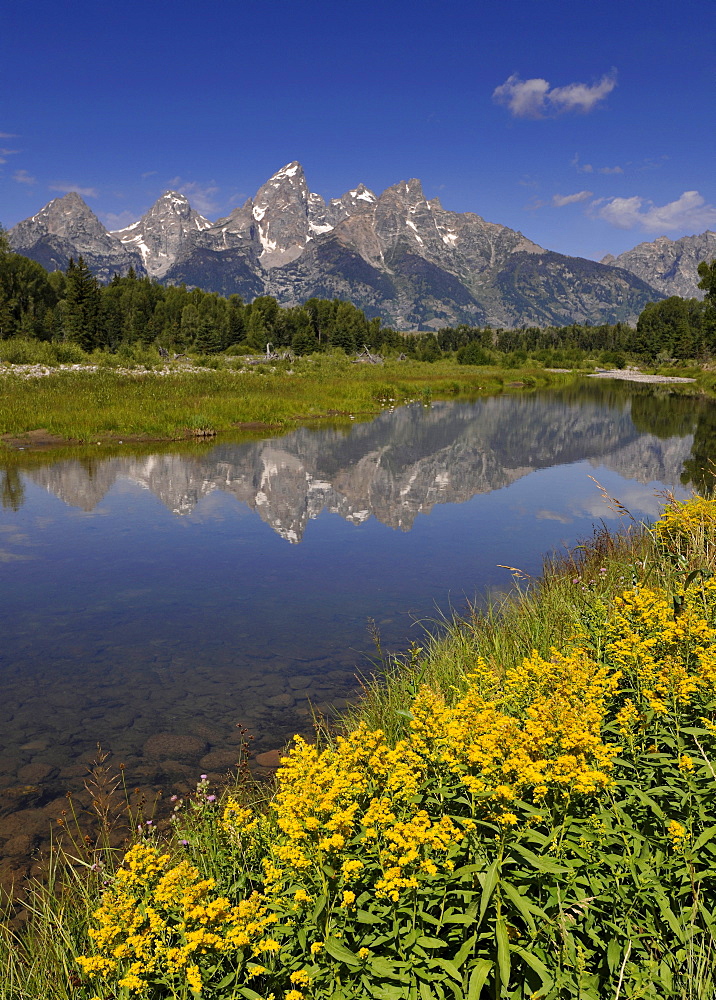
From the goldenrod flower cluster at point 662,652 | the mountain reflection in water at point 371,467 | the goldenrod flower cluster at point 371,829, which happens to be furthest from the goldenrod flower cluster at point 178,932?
the mountain reflection in water at point 371,467

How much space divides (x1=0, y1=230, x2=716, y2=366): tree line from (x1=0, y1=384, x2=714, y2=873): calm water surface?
65.9 meters

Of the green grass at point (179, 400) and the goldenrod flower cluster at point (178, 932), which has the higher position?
the green grass at point (179, 400)

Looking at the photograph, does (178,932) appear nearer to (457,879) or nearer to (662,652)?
(457,879)

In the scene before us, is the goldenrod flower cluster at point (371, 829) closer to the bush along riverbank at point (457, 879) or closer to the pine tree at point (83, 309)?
the bush along riverbank at point (457, 879)

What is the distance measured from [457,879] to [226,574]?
1058 cm

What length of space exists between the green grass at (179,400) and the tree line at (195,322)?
35.2m

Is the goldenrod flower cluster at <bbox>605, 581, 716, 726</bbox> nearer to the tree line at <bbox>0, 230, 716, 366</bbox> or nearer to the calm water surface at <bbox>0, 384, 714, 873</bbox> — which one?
the calm water surface at <bbox>0, 384, 714, 873</bbox>

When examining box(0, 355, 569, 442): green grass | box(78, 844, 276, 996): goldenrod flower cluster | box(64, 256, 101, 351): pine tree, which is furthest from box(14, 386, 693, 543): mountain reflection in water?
box(64, 256, 101, 351): pine tree

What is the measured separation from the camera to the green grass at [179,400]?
3170 cm

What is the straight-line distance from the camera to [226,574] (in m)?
13.1

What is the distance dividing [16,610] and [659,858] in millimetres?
11077

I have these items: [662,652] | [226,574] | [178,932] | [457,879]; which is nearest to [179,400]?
[226,574]

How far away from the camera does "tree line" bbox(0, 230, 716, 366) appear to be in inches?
3310

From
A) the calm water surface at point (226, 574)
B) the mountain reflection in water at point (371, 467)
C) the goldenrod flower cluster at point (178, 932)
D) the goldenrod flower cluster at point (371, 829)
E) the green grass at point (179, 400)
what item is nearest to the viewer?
the goldenrod flower cluster at point (178, 932)
